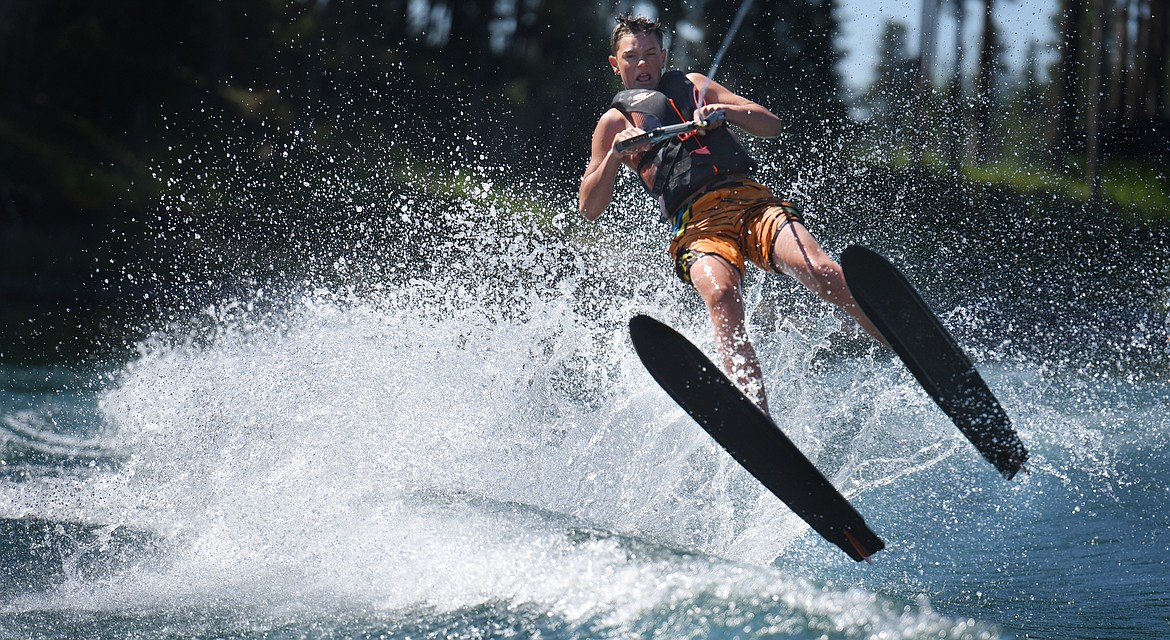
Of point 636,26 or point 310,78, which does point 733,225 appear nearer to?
point 636,26

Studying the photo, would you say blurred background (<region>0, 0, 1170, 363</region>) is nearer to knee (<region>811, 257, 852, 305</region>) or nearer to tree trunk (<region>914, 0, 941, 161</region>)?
tree trunk (<region>914, 0, 941, 161</region>)

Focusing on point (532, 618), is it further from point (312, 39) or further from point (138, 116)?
point (312, 39)

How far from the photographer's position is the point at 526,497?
397 cm

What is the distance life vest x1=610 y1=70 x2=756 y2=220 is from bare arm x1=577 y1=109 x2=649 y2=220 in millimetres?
71

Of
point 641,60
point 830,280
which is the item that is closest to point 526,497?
point 830,280

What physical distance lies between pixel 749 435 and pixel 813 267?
2.06 feet

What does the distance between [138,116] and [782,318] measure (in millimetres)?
17512

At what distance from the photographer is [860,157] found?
17.6m

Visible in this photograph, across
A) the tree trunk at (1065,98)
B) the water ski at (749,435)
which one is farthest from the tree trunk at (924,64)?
the water ski at (749,435)

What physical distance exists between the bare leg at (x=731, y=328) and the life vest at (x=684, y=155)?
0.42 m

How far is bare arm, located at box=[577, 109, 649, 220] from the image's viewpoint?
3.73 metres

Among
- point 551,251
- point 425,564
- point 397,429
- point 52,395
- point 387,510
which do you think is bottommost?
point 425,564

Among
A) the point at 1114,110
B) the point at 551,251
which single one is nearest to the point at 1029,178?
the point at 1114,110

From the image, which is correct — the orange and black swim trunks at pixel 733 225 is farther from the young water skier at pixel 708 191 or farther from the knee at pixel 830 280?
the knee at pixel 830 280
